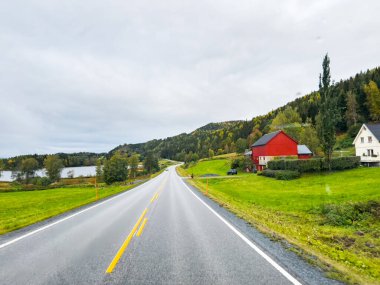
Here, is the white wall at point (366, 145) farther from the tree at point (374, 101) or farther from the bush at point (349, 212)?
the tree at point (374, 101)

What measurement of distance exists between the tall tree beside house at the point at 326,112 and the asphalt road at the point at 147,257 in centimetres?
2449

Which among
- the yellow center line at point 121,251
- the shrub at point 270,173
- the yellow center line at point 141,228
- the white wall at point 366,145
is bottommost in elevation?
the shrub at point 270,173

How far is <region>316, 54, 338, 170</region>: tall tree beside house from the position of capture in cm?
2808

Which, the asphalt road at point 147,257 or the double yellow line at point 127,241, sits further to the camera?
the double yellow line at point 127,241

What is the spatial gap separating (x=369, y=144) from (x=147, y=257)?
164 ft

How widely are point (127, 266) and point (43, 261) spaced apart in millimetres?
2338

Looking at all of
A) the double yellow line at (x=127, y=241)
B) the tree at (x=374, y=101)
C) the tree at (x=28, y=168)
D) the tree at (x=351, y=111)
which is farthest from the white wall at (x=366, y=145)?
the tree at (x=28, y=168)

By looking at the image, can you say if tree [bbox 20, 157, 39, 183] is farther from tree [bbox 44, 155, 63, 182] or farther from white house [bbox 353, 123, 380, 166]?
white house [bbox 353, 123, 380, 166]

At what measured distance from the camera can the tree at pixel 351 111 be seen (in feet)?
266

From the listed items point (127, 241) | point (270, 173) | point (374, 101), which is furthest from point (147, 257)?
point (374, 101)

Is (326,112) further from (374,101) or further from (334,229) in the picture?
(374,101)

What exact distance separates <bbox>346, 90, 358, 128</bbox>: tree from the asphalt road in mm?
91011

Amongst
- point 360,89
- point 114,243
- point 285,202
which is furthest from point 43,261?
point 360,89

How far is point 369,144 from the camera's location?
140ft
